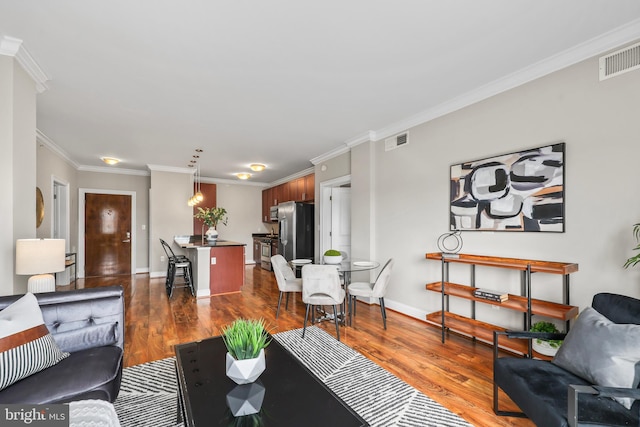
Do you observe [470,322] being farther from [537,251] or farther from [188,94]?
[188,94]

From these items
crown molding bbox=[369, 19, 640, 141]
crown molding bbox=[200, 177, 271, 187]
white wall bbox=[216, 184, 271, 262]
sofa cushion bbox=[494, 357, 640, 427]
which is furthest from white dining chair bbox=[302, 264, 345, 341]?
crown molding bbox=[200, 177, 271, 187]

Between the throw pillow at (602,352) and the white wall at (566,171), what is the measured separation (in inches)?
29.7

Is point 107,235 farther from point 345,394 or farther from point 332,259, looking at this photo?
point 345,394

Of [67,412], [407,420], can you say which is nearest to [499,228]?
[407,420]

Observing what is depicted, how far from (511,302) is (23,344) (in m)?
3.38

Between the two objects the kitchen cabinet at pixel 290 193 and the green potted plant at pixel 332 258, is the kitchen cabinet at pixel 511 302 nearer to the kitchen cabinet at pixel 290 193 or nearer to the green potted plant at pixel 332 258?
the green potted plant at pixel 332 258

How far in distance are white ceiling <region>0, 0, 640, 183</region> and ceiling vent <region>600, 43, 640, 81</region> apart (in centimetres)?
9

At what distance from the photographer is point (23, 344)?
148cm

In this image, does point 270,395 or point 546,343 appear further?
point 546,343

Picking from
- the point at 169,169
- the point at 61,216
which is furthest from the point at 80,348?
the point at 169,169

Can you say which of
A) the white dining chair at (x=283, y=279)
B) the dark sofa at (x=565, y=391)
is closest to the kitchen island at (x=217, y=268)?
the white dining chair at (x=283, y=279)

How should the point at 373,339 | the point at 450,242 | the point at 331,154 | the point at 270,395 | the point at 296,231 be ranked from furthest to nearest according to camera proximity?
the point at 296,231, the point at 331,154, the point at 450,242, the point at 373,339, the point at 270,395

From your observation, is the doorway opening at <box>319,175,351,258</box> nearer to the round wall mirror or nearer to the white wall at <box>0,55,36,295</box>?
the white wall at <box>0,55,36,295</box>

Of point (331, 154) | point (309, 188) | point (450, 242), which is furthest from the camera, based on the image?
point (309, 188)
